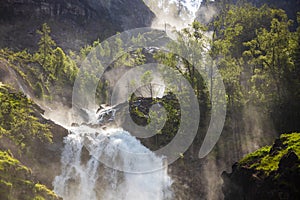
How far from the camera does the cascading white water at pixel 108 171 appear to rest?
27.6 metres

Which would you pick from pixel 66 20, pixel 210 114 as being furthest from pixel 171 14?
pixel 210 114

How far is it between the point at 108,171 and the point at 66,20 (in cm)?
6033

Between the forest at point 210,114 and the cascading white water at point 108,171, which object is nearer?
the forest at point 210,114

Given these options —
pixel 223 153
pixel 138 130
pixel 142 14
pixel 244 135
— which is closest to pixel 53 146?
pixel 138 130

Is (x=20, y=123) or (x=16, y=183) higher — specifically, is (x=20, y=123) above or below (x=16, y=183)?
above

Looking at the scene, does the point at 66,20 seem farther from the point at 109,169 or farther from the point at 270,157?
the point at 270,157

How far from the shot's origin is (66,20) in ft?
266

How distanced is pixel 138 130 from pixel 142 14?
2858 inches

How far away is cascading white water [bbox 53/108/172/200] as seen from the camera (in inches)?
1086

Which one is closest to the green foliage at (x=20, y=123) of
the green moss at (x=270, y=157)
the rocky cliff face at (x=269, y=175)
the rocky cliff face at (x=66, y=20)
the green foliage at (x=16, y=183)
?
the green foliage at (x=16, y=183)

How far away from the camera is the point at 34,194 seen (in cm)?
2055

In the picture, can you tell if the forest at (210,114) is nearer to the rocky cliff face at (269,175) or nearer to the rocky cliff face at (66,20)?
the rocky cliff face at (269,175)

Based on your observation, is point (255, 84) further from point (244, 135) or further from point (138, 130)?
point (138, 130)

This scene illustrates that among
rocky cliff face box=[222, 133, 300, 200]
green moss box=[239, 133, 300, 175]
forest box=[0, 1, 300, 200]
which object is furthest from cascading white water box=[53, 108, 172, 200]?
green moss box=[239, 133, 300, 175]
